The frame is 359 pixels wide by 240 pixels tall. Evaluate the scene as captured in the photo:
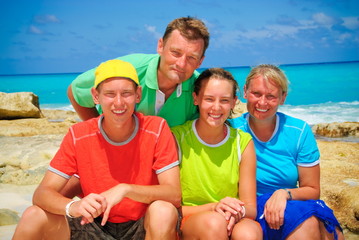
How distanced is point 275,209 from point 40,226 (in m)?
1.49

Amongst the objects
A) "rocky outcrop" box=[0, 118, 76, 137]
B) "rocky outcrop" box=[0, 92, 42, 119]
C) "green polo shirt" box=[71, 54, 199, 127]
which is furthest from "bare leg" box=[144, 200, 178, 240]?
"rocky outcrop" box=[0, 92, 42, 119]

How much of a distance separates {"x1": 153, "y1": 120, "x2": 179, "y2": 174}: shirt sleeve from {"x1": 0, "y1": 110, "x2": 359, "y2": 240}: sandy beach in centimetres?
147

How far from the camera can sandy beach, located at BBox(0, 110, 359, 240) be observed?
3.64 meters

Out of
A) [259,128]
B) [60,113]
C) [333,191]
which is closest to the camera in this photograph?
[259,128]

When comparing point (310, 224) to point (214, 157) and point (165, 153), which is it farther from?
point (165, 153)

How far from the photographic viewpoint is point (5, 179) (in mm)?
4426

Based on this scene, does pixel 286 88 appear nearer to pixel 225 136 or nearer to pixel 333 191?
pixel 225 136

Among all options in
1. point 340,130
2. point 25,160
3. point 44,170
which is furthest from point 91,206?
point 340,130

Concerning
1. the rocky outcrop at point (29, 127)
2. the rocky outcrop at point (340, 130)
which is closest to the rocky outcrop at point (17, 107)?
the rocky outcrop at point (29, 127)

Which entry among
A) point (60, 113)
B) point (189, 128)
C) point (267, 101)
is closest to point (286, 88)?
point (267, 101)

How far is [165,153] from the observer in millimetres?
2471

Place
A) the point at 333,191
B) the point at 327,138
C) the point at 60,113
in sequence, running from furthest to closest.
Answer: the point at 60,113 < the point at 327,138 < the point at 333,191

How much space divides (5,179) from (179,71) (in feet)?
9.06

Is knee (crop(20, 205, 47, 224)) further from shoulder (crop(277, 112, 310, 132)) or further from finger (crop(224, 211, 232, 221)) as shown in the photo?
shoulder (crop(277, 112, 310, 132))
